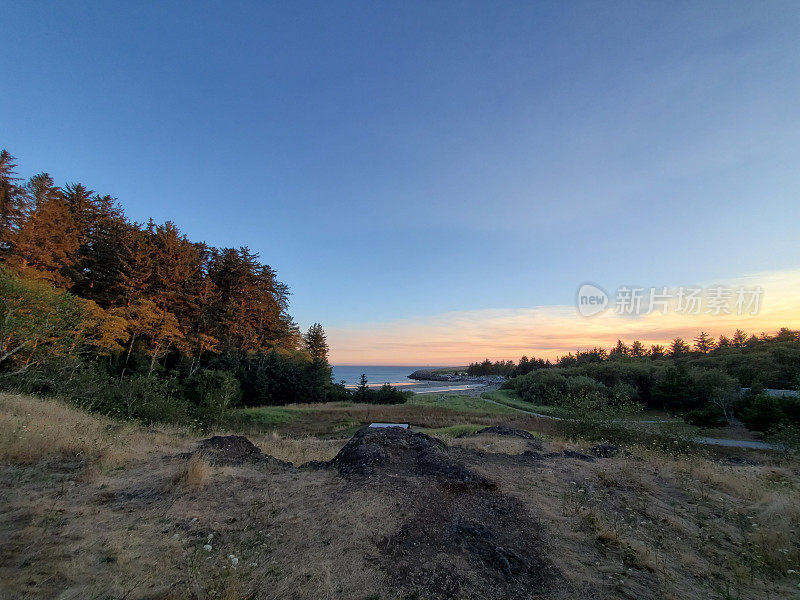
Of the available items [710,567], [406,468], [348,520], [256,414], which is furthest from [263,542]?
[256,414]

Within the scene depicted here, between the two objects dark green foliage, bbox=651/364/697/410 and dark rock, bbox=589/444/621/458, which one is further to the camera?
dark green foliage, bbox=651/364/697/410

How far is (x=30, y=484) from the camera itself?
5449 mm

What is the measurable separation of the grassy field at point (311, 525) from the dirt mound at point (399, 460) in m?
0.48

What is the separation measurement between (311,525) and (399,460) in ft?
11.1

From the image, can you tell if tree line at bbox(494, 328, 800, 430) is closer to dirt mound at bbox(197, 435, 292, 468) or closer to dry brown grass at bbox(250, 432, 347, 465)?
dry brown grass at bbox(250, 432, 347, 465)

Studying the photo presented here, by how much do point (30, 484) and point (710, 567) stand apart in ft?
34.0

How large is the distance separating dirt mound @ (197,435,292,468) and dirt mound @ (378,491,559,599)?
4.66 meters

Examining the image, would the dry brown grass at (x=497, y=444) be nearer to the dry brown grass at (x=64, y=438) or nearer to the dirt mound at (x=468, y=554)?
the dirt mound at (x=468, y=554)

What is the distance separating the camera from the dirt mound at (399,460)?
700 cm

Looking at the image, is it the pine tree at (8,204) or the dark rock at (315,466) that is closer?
the dark rock at (315,466)

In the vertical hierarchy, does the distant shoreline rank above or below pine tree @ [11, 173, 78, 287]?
below

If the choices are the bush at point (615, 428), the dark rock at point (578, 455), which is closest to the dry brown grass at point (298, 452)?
the dark rock at point (578, 455)

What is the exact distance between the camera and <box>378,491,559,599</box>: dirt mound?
3.67 metres

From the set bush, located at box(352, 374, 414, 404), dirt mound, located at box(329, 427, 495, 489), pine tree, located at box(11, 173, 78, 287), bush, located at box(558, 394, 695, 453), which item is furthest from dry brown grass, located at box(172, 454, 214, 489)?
bush, located at box(352, 374, 414, 404)
